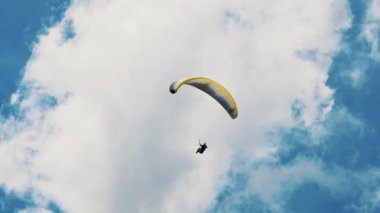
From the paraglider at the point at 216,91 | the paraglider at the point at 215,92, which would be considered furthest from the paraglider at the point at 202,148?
the paraglider at the point at 216,91

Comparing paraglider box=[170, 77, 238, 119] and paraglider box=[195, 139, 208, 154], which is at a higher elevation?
paraglider box=[170, 77, 238, 119]

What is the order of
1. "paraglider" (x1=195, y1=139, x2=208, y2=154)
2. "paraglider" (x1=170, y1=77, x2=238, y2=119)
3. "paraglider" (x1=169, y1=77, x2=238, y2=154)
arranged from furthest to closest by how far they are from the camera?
"paraglider" (x1=195, y1=139, x2=208, y2=154) → "paraglider" (x1=169, y1=77, x2=238, y2=154) → "paraglider" (x1=170, y1=77, x2=238, y2=119)

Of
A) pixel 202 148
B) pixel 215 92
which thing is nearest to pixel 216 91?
pixel 215 92

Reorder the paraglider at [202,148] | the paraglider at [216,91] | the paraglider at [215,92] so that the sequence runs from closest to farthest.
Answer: the paraglider at [216,91] < the paraglider at [215,92] < the paraglider at [202,148]

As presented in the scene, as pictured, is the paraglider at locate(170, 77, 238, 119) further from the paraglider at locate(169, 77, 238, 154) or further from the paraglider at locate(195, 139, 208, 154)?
the paraglider at locate(195, 139, 208, 154)

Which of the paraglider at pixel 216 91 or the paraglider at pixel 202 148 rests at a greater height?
the paraglider at pixel 216 91

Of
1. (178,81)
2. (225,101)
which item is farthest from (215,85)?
(178,81)

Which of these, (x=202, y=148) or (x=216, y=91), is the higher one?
(x=216, y=91)

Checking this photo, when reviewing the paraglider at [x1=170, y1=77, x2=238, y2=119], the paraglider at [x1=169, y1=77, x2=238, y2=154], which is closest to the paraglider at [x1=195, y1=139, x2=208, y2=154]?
the paraglider at [x1=169, y1=77, x2=238, y2=154]

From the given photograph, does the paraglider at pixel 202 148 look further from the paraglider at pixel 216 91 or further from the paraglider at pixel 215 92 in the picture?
the paraglider at pixel 216 91

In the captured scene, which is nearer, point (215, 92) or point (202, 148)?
point (215, 92)

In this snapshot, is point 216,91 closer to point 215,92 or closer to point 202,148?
point 215,92

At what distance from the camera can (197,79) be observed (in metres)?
69.3

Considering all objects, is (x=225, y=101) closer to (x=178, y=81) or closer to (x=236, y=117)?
(x=236, y=117)
